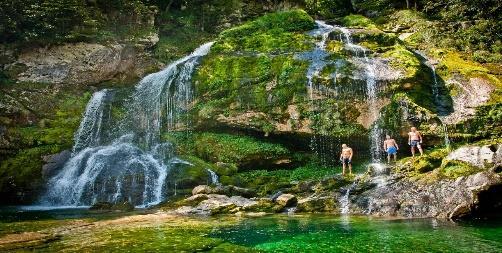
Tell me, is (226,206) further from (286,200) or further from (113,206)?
(113,206)

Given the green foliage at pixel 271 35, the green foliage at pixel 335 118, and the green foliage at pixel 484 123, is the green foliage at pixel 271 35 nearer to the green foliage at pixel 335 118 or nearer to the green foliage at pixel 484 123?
the green foliage at pixel 335 118

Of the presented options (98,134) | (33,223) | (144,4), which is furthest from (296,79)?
(144,4)

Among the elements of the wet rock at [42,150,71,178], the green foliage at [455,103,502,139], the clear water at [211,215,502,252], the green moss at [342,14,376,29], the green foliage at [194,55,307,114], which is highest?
the green moss at [342,14,376,29]

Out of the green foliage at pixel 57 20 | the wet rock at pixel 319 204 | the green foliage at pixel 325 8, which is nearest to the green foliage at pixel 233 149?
the wet rock at pixel 319 204

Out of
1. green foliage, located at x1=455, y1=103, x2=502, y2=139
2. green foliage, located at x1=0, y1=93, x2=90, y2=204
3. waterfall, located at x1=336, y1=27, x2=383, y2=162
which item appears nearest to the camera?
green foliage, located at x1=455, y1=103, x2=502, y2=139

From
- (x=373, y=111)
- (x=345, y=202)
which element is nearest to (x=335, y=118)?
(x=373, y=111)

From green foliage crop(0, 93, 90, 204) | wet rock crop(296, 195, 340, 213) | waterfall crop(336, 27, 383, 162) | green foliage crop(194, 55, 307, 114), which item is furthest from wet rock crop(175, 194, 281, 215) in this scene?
green foliage crop(0, 93, 90, 204)

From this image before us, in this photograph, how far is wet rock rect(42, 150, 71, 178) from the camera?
19.3m

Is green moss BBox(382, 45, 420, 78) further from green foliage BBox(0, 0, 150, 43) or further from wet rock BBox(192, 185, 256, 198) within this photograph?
green foliage BBox(0, 0, 150, 43)

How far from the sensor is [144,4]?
101 feet

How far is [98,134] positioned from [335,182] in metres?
13.2

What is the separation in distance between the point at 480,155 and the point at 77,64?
21705 mm

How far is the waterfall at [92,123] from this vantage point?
21734 mm

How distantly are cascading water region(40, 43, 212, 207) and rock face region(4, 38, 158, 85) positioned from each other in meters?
1.95
